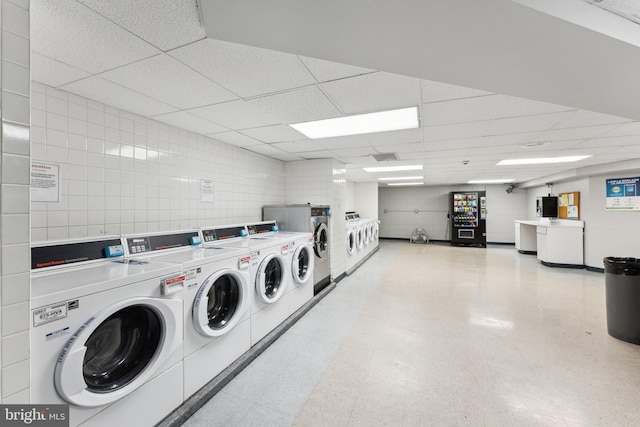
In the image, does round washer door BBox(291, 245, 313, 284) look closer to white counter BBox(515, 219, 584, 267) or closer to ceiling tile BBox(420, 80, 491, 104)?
ceiling tile BBox(420, 80, 491, 104)

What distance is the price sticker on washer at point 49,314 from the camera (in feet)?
3.21

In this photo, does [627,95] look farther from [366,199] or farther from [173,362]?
[366,199]

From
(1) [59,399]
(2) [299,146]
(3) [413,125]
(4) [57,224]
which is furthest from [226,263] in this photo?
(3) [413,125]

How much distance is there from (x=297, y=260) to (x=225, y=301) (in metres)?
1.08

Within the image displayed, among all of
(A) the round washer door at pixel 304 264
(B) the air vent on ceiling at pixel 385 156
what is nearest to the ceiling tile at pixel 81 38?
(A) the round washer door at pixel 304 264

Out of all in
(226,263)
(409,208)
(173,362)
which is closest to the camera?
(173,362)

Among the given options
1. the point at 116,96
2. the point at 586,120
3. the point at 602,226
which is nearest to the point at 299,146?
the point at 116,96

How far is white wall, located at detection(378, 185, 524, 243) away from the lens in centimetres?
885

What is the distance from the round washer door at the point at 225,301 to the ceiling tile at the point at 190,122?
1.51 meters

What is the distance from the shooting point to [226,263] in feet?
6.57

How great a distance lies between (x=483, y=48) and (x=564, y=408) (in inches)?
93.4

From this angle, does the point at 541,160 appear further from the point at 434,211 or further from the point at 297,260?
the point at 434,211

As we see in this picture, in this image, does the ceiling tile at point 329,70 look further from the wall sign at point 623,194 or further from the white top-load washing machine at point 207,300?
the wall sign at point 623,194

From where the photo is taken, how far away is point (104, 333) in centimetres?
135
